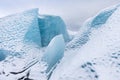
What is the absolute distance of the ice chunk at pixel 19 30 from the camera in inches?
583

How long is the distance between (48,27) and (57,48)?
19.5 ft

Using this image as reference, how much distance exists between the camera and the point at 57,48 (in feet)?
39.3

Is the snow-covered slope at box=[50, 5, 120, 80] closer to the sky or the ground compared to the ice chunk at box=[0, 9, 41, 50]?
closer to the sky

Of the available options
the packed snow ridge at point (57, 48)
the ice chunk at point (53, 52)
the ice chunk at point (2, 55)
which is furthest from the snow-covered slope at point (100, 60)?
the ice chunk at point (2, 55)

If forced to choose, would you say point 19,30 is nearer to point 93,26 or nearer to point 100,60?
point 93,26

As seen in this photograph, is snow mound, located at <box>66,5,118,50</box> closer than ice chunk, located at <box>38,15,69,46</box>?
Yes

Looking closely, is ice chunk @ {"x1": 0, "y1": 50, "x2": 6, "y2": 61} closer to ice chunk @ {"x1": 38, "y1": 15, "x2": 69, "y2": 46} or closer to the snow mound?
ice chunk @ {"x1": 38, "y1": 15, "x2": 69, "y2": 46}

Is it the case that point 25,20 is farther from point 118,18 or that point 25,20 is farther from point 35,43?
point 118,18

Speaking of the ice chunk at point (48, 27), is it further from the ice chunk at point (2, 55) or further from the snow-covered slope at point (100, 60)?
the snow-covered slope at point (100, 60)

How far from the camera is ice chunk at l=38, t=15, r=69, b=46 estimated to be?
17009 mm

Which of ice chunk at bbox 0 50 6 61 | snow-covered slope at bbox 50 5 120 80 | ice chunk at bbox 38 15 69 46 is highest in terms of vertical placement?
snow-covered slope at bbox 50 5 120 80

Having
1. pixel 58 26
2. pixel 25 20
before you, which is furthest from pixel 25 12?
pixel 58 26

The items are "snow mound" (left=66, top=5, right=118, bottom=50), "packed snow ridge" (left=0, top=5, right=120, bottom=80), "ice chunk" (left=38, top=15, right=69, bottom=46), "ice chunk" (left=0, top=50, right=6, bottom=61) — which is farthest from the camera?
"ice chunk" (left=38, top=15, right=69, bottom=46)

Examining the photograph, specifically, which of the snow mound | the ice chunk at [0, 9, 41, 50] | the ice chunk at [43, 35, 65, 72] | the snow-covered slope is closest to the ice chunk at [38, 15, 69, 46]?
the ice chunk at [0, 9, 41, 50]
